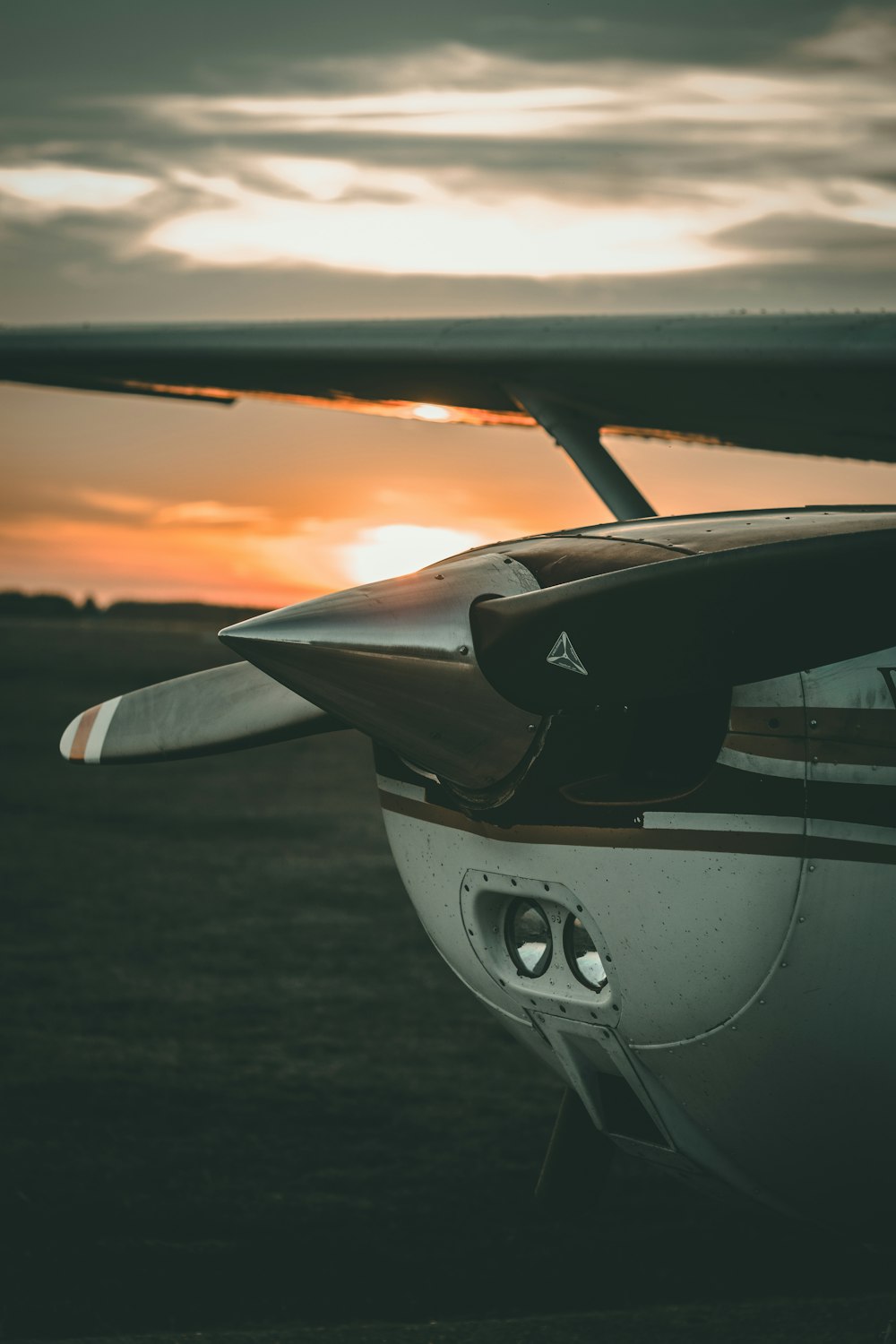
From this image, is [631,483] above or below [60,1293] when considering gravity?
above

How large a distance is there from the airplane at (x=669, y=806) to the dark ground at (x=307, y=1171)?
0.25m

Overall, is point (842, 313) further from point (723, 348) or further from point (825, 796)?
point (825, 796)

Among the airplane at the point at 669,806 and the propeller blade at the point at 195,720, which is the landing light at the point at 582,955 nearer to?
the airplane at the point at 669,806

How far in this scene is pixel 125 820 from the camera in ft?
50.0

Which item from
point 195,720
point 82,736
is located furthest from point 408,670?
point 82,736

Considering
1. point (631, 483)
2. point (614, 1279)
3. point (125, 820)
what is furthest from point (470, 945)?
point (125, 820)

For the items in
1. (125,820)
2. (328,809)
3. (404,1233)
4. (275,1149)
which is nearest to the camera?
(404,1233)

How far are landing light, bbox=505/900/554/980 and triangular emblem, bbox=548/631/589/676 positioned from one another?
25.6 inches

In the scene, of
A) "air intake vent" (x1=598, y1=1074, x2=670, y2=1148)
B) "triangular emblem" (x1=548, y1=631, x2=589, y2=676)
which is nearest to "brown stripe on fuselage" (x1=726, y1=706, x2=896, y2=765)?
"triangular emblem" (x1=548, y1=631, x2=589, y2=676)

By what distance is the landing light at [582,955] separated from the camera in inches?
115

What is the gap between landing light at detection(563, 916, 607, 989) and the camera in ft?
9.55

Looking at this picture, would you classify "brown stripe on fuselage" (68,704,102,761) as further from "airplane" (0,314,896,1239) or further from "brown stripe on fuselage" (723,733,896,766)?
"brown stripe on fuselage" (723,733,896,766)

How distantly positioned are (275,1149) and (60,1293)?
1430mm

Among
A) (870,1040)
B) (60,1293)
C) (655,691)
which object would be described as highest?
(655,691)
